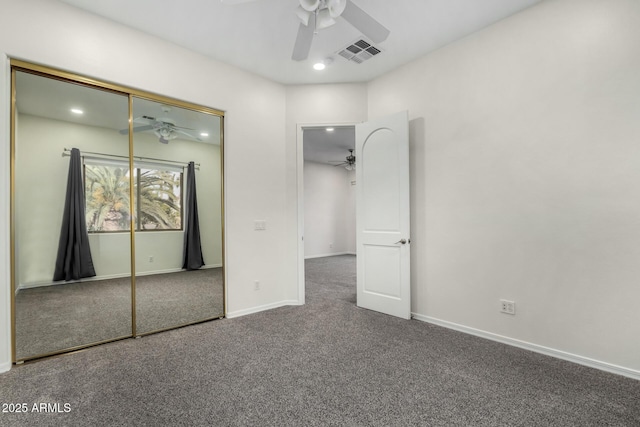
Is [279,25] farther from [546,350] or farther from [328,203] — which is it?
[328,203]

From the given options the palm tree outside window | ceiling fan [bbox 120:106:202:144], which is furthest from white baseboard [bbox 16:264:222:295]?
ceiling fan [bbox 120:106:202:144]

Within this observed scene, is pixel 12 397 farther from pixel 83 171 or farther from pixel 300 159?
pixel 300 159

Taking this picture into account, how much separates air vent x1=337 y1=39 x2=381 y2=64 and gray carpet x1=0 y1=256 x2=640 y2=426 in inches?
110

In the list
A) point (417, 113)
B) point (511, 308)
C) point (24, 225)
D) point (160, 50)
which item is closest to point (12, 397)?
point (24, 225)

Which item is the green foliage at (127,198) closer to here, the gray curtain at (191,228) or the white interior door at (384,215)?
the gray curtain at (191,228)

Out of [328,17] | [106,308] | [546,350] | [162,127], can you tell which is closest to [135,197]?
[162,127]

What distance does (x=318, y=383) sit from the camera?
1948 millimetres

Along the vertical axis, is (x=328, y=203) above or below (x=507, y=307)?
above

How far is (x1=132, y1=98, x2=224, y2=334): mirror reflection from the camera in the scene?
279 centimetres

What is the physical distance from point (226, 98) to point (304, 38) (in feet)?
4.57

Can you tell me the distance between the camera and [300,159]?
378cm

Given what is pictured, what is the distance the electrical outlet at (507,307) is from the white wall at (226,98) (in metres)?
2.25

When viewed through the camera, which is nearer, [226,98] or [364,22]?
[364,22]

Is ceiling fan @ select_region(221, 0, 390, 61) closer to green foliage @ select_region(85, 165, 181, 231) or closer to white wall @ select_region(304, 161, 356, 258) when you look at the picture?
green foliage @ select_region(85, 165, 181, 231)
